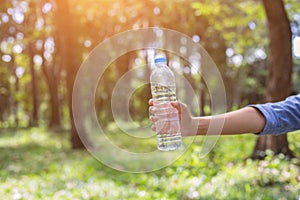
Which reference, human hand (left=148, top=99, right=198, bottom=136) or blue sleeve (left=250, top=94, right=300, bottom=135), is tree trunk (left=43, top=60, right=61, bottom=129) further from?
blue sleeve (left=250, top=94, right=300, bottom=135)

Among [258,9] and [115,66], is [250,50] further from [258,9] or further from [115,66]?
[258,9]

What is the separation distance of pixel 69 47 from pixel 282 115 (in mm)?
10891

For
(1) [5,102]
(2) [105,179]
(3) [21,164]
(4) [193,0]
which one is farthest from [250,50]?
(2) [105,179]

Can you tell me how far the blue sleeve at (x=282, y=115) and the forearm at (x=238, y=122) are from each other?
0.03m

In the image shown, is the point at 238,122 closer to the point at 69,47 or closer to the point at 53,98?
the point at 69,47

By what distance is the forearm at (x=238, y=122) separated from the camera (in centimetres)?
215

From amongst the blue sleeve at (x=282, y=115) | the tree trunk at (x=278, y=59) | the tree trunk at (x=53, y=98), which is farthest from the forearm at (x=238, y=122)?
the tree trunk at (x=53, y=98)

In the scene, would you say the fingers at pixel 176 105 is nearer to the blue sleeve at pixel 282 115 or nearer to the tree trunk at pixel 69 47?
the blue sleeve at pixel 282 115

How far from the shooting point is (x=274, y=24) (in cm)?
793

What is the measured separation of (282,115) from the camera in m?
2.05

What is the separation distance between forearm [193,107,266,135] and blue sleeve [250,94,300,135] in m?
0.03

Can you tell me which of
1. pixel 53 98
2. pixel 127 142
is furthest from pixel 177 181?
pixel 53 98

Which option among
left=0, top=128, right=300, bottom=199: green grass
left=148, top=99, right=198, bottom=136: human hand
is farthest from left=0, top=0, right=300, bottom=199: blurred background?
left=148, top=99, right=198, bottom=136: human hand

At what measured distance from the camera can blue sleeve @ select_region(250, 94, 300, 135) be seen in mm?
2031
